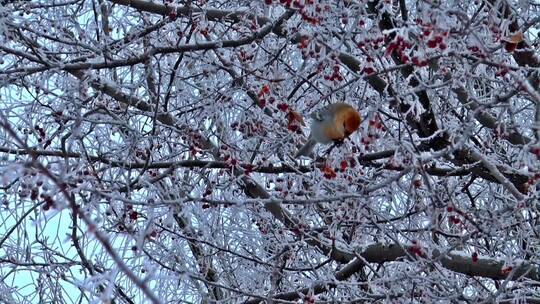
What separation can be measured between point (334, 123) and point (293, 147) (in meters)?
1.33

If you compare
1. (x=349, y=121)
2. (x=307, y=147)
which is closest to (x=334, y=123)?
(x=349, y=121)

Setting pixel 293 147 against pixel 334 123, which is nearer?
pixel 334 123

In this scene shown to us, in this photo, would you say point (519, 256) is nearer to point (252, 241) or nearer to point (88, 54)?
point (252, 241)

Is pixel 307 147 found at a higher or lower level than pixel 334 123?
higher

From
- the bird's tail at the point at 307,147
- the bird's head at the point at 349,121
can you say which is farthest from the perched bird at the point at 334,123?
the bird's tail at the point at 307,147

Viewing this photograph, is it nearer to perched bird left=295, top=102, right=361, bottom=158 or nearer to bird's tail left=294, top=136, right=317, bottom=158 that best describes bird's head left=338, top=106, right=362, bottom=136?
perched bird left=295, top=102, right=361, bottom=158

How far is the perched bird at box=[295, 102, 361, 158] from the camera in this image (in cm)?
446

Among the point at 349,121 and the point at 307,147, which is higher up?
the point at 307,147

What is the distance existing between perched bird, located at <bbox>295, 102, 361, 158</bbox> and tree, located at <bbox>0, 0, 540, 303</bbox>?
0.22ft

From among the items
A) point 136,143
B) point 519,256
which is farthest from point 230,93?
point 519,256

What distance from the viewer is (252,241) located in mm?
6797

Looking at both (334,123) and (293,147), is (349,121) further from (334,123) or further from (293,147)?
(293,147)

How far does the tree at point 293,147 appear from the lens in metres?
4.08

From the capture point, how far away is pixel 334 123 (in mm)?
4520
